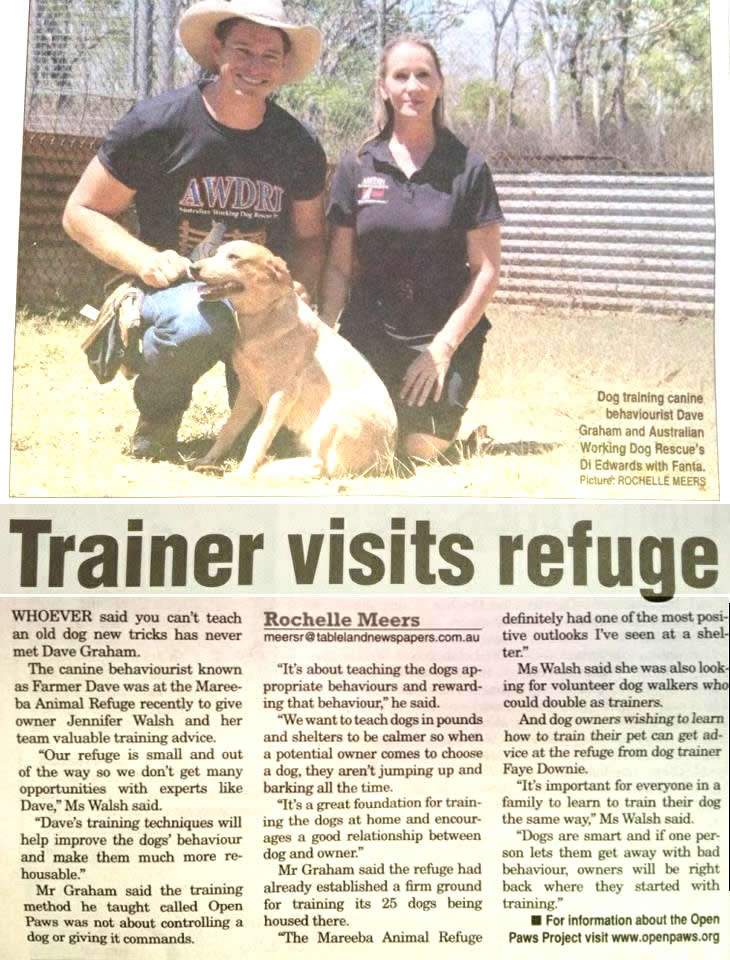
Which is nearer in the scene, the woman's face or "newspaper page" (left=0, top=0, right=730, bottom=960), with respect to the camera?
"newspaper page" (left=0, top=0, right=730, bottom=960)

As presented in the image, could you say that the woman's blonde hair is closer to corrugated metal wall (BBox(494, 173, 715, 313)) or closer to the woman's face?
the woman's face

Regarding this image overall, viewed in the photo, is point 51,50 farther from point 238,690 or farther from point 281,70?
point 238,690

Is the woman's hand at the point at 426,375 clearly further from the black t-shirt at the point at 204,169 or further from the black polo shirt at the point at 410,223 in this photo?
the black t-shirt at the point at 204,169

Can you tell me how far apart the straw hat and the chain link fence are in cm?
2

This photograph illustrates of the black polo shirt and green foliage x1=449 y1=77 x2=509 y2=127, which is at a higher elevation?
green foliage x1=449 y1=77 x2=509 y2=127

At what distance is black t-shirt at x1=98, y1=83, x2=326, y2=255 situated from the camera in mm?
1665

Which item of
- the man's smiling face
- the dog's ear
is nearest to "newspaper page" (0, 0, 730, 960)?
the dog's ear

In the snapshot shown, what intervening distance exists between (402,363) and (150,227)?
1.54 feet

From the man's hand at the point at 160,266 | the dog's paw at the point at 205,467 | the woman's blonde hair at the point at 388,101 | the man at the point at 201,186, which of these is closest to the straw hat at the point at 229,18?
the man at the point at 201,186

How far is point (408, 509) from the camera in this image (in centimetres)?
163

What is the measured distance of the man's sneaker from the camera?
1.65m

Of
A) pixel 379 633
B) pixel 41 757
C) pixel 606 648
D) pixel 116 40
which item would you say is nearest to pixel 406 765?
pixel 379 633

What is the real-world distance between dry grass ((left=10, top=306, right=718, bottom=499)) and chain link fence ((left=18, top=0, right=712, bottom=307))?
146 millimetres

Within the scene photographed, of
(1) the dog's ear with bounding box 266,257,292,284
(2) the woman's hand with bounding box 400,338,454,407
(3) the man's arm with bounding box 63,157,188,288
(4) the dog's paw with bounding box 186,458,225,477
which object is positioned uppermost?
(3) the man's arm with bounding box 63,157,188,288
